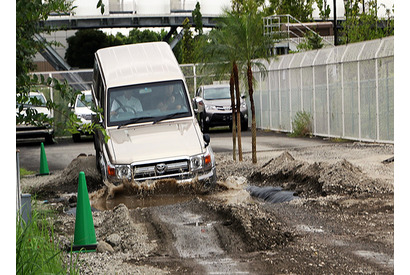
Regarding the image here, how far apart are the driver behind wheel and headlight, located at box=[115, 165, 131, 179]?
6.36 ft

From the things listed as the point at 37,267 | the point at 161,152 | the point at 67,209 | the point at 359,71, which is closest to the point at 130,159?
the point at 161,152

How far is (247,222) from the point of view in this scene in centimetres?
948

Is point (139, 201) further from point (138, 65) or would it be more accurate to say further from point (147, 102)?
point (138, 65)

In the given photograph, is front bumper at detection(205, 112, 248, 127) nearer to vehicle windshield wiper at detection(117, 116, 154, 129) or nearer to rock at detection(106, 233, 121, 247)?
vehicle windshield wiper at detection(117, 116, 154, 129)

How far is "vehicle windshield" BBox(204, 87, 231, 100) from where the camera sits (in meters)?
33.3

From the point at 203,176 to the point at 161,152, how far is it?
83cm

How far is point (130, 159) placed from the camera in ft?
42.2

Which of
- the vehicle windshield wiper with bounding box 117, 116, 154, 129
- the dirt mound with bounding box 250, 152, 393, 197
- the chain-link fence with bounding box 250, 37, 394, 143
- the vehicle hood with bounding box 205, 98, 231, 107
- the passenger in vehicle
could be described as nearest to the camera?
the dirt mound with bounding box 250, 152, 393, 197

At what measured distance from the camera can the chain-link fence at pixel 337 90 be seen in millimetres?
21297

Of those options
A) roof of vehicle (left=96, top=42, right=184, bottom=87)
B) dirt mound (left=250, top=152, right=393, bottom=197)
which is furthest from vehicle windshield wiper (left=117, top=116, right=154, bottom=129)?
dirt mound (left=250, top=152, right=393, bottom=197)

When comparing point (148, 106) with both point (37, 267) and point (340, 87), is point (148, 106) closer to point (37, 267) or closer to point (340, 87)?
point (37, 267)

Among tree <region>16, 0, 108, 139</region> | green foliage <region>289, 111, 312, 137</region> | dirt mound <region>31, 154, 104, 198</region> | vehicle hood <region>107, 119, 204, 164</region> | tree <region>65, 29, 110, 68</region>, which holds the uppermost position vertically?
tree <region>65, 29, 110, 68</region>

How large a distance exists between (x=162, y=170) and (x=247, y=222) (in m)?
3.61

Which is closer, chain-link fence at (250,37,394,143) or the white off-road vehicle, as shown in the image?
the white off-road vehicle
